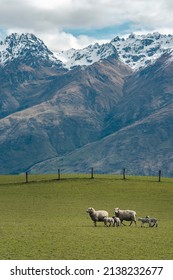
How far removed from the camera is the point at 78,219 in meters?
54.1

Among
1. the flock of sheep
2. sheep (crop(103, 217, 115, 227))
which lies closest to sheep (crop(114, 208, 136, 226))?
the flock of sheep

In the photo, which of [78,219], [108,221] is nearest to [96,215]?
[108,221]

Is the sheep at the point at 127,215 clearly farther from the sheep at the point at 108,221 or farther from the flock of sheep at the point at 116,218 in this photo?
the sheep at the point at 108,221

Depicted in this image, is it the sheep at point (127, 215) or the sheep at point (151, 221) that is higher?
the sheep at point (127, 215)

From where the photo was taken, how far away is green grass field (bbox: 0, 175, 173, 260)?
32969 mm

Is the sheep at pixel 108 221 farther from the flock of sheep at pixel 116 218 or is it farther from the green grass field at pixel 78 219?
the green grass field at pixel 78 219

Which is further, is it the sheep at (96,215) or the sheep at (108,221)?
the sheep at (96,215)

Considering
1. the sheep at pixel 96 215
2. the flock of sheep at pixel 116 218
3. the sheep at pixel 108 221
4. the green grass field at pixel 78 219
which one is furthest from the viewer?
the sheep at pixel 96 215

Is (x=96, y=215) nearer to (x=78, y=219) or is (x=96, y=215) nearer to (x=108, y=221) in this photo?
(x=108, y=221)

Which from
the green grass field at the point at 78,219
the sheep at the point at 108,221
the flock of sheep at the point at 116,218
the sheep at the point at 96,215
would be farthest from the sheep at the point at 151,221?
the sheep at the point at 96,215

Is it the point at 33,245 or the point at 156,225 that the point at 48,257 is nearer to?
the point at 33,245

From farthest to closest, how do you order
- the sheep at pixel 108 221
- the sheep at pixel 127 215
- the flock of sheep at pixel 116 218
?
the sheep at pixel 127 215 → the flock of sheep at pixel 116 218 → the sheep at pixel 108 221

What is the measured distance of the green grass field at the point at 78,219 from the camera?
3297 cm
